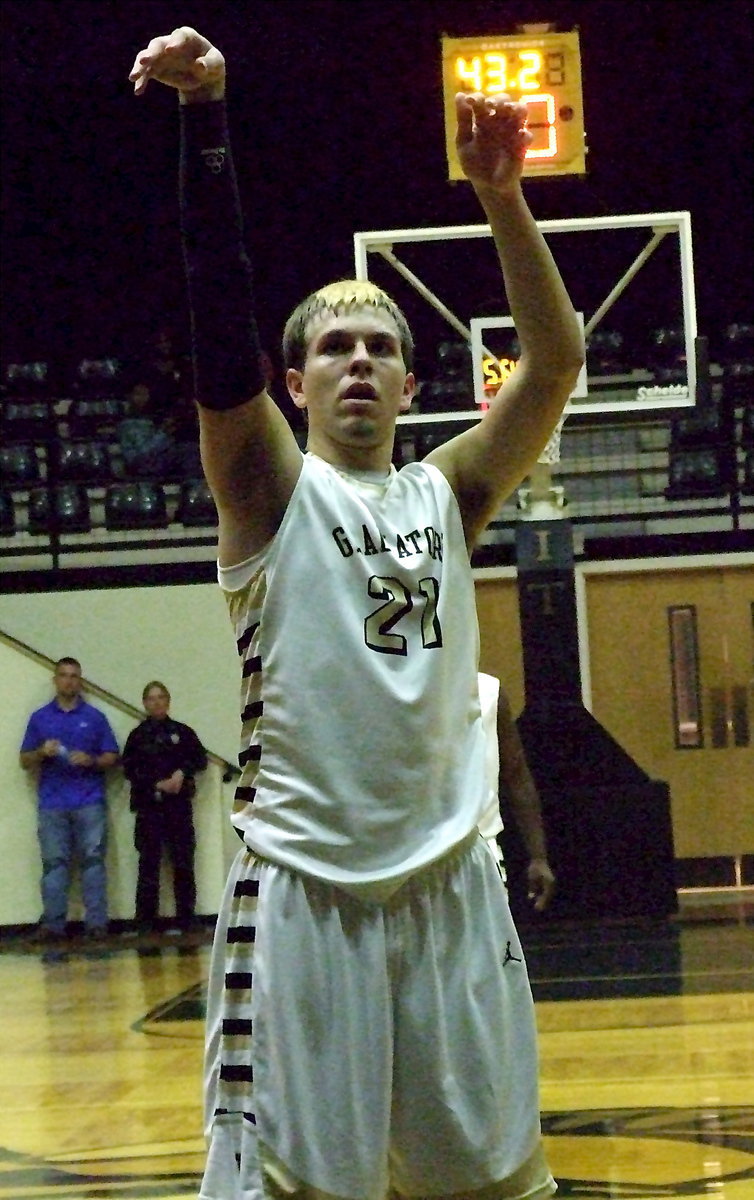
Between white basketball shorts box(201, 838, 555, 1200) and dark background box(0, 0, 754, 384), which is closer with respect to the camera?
white basketball shorts box(201, 838, 555, 1200)

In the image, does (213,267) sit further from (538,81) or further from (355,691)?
(538,81)

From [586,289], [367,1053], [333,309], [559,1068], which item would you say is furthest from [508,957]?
[586,289]

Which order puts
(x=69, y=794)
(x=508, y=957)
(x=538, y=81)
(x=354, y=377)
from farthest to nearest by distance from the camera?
(x=69, y=794) → (x=538, y=81) → (x=354, y=377) → (x=508, y=957)

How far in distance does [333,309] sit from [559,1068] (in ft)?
13.8

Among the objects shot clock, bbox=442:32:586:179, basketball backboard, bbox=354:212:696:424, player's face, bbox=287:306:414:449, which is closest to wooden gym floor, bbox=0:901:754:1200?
player's face, bbox=287:306:414:449

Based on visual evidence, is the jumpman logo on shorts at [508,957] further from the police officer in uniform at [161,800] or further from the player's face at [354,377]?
the police officer in uniform at [161,800]

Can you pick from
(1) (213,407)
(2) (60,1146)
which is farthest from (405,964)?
(2) (60,1146)

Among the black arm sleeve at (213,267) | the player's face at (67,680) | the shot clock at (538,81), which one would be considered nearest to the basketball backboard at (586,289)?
the shot clock at (538,81)

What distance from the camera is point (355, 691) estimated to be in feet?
7.36

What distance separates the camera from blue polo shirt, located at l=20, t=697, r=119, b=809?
474 inches

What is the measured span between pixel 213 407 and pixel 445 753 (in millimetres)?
577

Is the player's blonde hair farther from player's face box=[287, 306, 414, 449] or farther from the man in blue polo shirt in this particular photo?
the man in blue polo shirt

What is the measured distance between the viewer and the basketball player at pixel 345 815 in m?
2.17

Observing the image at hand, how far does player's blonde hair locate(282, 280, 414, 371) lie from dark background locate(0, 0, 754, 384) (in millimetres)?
13656
